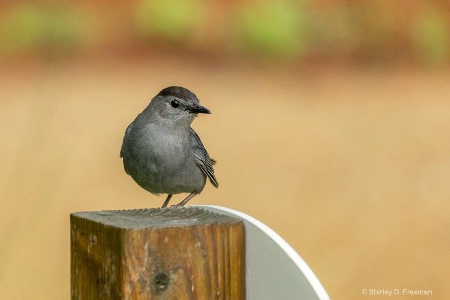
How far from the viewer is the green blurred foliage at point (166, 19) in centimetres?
737

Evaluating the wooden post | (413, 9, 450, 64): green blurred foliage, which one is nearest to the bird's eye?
the wooden post

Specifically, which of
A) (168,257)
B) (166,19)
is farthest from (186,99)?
(166,19)

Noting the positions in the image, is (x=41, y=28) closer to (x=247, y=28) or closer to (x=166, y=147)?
(x=247, y=28)

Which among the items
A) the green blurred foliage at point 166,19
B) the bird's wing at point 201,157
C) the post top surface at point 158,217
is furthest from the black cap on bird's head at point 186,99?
the green blurred foliage at point 166,19

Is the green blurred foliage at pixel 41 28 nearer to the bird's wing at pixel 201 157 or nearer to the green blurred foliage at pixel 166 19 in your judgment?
the green blurred foliage at pixel 166 19

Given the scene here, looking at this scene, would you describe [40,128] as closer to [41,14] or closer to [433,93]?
[41,14]

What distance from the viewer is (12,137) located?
655 centimetres

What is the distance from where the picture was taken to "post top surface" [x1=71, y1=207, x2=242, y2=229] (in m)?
1.87

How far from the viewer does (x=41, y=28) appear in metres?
7.02

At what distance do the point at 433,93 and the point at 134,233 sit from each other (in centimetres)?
658

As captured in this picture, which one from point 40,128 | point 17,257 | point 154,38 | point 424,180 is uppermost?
point 154,38

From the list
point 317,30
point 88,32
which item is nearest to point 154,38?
point 88,32

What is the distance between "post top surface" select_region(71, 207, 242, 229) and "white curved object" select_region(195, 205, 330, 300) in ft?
0.20

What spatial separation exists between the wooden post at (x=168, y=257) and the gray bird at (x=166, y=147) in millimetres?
1771
